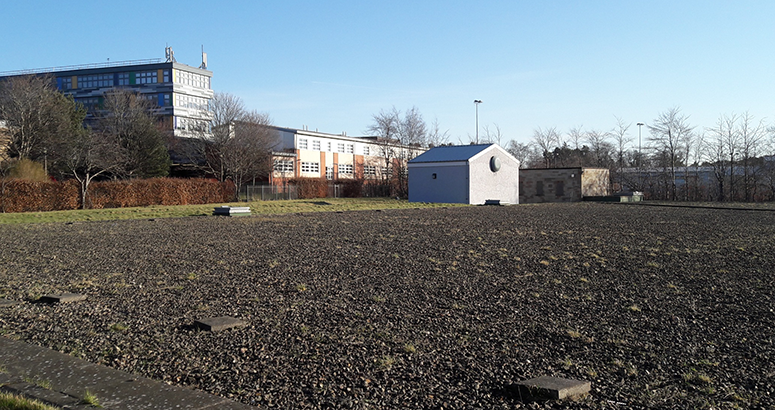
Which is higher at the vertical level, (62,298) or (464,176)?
(464,176)

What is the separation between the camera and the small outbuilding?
4012 centimetres

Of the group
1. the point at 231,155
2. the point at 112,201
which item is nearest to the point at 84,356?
the point at 112,201

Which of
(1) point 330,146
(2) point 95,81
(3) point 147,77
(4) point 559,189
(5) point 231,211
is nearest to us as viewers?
(5) point 231,211

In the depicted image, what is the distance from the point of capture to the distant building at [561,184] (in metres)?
44.7

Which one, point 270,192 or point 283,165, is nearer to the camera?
point 270,192

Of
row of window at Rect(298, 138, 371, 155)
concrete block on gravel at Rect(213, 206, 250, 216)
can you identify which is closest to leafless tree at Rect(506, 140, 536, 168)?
row of window at Rect(298, 138, 371, 155)

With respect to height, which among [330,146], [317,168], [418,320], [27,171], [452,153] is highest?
[330,146]

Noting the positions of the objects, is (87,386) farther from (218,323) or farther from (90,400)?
(218,323)

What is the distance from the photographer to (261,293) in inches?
284

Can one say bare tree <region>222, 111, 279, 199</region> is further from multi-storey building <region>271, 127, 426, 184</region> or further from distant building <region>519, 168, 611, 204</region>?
distant building <region>519, 168, 611, 204</region>

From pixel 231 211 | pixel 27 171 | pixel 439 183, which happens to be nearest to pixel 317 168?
pixel 439 183

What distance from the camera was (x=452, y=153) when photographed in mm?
41844

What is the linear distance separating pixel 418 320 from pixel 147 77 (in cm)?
6326

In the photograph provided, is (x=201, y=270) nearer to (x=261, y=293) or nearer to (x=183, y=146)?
(x=261, y=293)
